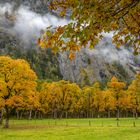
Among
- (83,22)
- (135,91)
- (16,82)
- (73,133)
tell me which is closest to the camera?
(83,22)

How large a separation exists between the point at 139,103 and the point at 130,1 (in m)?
105

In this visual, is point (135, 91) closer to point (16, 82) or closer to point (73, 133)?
point (16, 82)

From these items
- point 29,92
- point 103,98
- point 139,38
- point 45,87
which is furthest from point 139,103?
point 139,38

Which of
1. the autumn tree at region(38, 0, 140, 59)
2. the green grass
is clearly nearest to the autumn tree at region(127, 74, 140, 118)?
the green grass

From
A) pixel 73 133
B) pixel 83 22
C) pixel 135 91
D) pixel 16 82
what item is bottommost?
pixel 73 133

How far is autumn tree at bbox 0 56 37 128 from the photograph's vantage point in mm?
61906

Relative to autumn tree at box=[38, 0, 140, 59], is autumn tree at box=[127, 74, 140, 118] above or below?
above

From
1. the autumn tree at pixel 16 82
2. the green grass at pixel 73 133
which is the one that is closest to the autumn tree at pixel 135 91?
the autumn tree at pixel 16 82

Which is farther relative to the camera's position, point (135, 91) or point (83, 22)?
point (135, 91)

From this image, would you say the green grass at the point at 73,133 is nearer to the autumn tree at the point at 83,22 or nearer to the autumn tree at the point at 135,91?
the autumn tree at the point at 83,22

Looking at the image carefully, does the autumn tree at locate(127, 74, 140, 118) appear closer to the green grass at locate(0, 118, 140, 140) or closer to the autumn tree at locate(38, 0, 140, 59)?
the green grass at locate(0, 118, 140, 140)

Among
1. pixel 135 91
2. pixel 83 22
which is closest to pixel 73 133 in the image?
pixel 83 22

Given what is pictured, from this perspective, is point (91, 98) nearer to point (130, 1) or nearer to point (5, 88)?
point (5, 88)

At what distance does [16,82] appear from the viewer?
2472 inches
